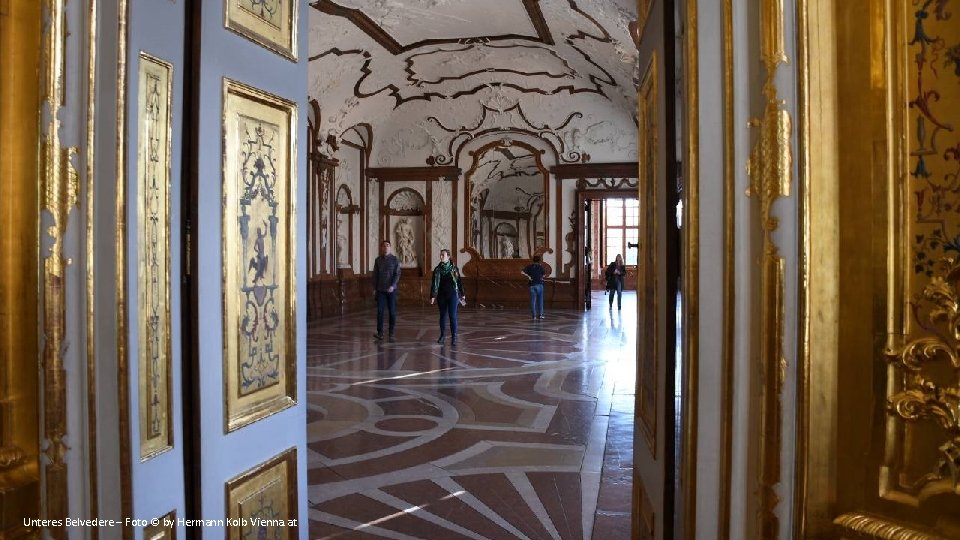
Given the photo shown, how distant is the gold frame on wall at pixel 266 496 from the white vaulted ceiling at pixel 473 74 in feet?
29.0

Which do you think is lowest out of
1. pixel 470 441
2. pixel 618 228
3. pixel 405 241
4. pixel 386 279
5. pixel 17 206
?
pixel 470 441

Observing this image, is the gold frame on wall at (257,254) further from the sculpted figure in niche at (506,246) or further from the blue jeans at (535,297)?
the sculpted figure in niche at (506,246)

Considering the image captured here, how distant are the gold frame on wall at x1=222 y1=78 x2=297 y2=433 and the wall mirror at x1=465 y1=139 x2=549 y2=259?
48.9 feet

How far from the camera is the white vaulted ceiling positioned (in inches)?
444

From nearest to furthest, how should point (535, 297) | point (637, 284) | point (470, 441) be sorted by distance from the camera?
point (637, 284)
point (470, 441)
point (535, 297)

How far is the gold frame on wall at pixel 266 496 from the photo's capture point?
2.36m

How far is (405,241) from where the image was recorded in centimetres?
1756

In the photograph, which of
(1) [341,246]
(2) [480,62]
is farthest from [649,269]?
(1) [341,246]

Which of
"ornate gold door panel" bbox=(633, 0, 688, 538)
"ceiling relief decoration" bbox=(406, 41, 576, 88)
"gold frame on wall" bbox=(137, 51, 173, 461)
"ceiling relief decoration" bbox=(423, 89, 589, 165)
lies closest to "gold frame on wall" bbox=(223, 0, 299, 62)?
"gold frame on wall" bbox=(137, 51, 173, 461)

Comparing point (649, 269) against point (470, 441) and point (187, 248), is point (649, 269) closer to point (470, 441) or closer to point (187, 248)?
point (187, 248)

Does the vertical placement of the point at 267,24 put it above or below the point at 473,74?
below

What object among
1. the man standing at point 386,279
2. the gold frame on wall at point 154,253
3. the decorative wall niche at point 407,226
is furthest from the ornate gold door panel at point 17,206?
the decorative wall niche at point 407,226

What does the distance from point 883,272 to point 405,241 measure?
16441 mm

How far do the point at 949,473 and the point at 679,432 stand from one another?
0.58m
